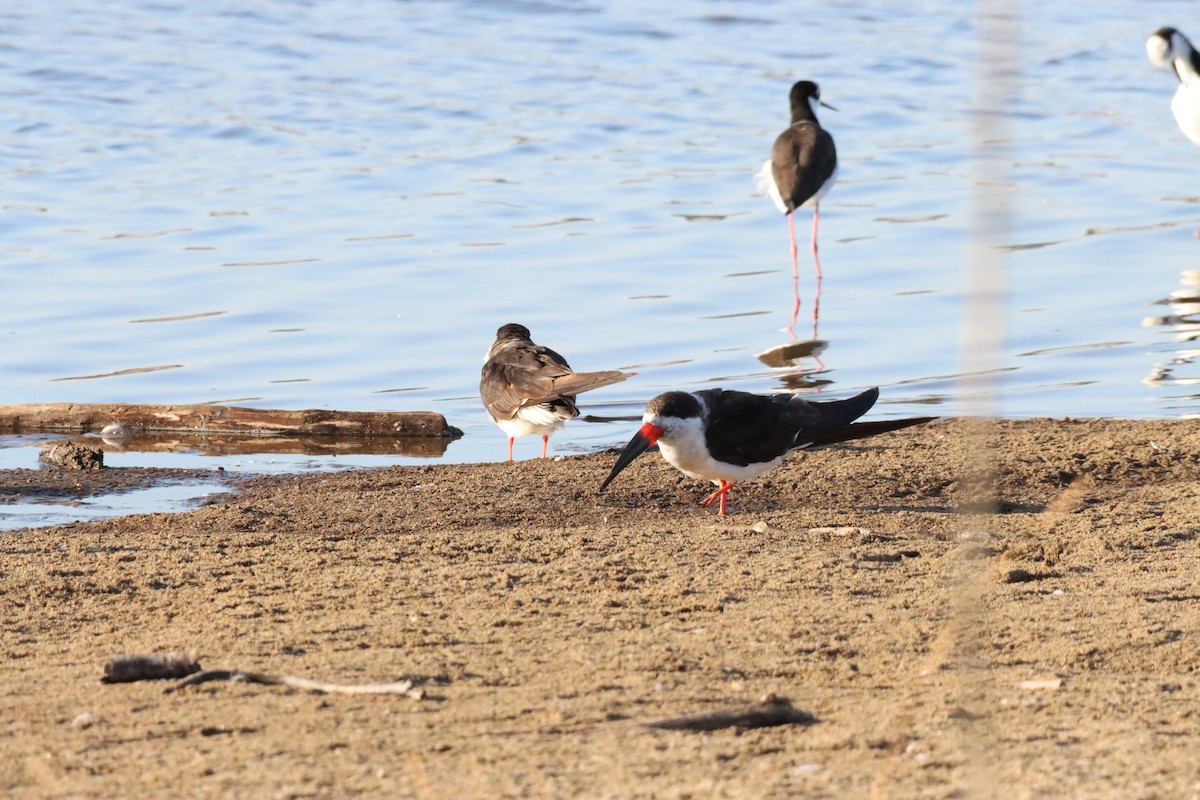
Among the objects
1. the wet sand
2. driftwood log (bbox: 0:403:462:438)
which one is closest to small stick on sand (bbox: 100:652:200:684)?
the wet sand

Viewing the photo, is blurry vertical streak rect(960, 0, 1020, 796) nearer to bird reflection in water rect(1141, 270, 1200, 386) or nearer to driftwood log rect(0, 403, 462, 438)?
driftwood log rect(0, 403, 462, 438)

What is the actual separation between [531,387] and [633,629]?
3694 millimetres

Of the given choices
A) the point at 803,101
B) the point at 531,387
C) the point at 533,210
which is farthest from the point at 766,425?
the point at 803,101

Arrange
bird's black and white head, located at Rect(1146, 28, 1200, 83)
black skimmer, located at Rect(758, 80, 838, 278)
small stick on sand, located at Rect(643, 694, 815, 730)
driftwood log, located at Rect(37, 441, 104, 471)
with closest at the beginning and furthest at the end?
small stick on sand, located at Rect(643, 694, 815, 730)
driftwood log, located at Rect(37, 441, 104, 471)
black skimmer, located at Rect(758, 80, 838, 278)
bird's black and white head, located at Rect(1146, 28, 1200, 83)

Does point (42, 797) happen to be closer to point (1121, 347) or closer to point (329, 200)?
point (1121, 347)

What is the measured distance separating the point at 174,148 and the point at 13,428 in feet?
29.8

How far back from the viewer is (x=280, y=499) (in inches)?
284

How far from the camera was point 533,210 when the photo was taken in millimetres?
15000

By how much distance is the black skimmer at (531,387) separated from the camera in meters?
8.17

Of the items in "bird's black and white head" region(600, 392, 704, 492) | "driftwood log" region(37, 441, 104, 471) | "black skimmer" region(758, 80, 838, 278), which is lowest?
"driftwood log" region(37, 441, 104, 471)

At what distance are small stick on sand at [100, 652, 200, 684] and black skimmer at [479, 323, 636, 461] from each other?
3.97 metres

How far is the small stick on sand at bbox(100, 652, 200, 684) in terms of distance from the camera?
4070 mm

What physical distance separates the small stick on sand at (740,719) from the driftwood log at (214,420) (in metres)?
5.23

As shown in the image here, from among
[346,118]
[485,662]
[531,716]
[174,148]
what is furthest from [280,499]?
[346,118]
